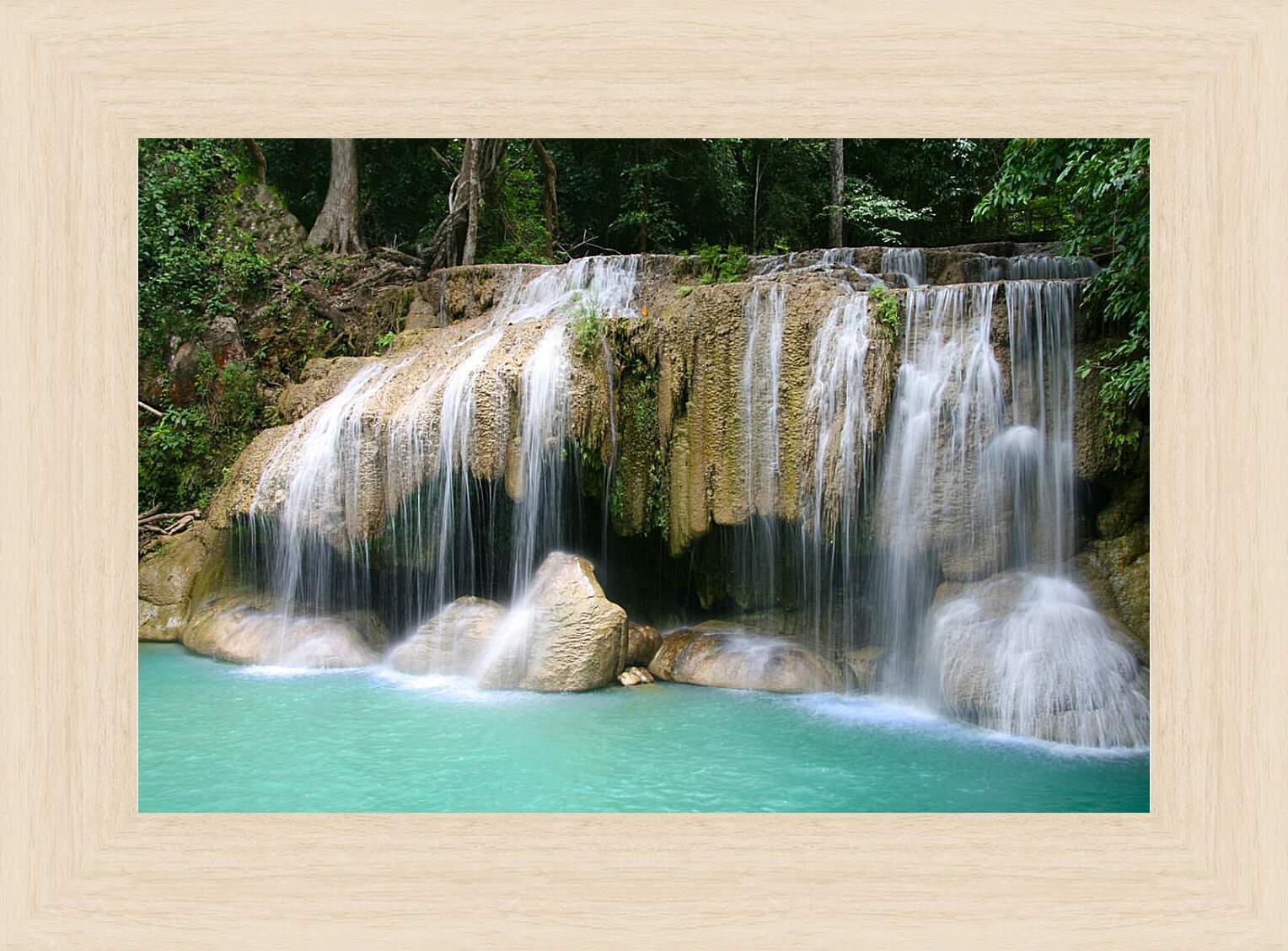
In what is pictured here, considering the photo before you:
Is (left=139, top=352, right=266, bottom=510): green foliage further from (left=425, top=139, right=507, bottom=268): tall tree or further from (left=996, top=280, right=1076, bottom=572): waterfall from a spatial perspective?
(left=996, top=280, right=1076, bottom=572): waterfall

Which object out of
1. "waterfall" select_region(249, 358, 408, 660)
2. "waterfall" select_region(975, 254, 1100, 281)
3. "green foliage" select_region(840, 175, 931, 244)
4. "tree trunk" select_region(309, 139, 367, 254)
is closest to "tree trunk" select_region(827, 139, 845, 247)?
"green foliage" select_region(840, 175, 931, 244)

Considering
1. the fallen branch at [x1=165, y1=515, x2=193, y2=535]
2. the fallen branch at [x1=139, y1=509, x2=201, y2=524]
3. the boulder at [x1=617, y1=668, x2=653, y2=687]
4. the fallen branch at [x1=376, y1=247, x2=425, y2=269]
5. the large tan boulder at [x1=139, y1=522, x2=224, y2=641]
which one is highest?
the fallen branch at [x1=376, y1=247, x2=425, y2=269]

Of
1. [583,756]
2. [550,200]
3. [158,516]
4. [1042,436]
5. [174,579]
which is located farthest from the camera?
[550,200]

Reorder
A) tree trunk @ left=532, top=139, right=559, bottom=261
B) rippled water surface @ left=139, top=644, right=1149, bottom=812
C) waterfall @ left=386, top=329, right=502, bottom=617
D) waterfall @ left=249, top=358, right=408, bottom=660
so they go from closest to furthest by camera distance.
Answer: rippled water surface @ left=139, top=644, right=1149, bottom=812 → waterfall @ left=386, top=329, right=502, bottom=617 → waterfall @ left=249, top=358, right=408, bottom=660 → tree trunk @ left=532, top=139, right=559, bottom=261

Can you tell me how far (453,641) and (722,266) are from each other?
474cm

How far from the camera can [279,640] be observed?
7.70 metres

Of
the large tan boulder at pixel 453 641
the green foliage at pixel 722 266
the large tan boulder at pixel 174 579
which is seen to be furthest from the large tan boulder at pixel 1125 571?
the large tan boulder at pixel 174 579

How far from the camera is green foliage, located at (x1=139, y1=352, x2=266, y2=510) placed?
1017 centimetres

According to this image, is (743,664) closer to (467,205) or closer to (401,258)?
(467,205)

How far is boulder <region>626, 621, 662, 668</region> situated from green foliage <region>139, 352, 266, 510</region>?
17.3ft

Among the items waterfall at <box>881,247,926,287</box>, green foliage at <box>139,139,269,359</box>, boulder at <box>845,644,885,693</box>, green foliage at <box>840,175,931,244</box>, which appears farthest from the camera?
green foliage at <box>840,175,931,244</box>

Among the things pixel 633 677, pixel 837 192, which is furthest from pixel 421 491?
pixel 837 192

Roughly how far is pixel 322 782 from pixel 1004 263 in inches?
291
